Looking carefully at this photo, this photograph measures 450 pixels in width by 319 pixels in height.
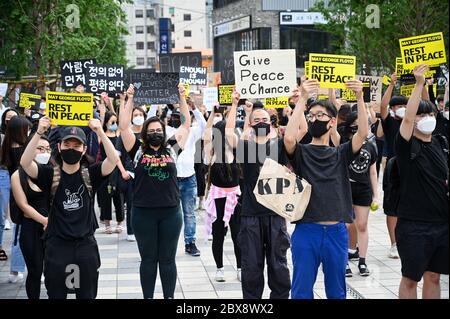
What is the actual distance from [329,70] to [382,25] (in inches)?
563

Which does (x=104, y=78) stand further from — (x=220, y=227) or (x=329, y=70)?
(x=329, y=70)

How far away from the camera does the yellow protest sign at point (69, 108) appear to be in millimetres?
7453

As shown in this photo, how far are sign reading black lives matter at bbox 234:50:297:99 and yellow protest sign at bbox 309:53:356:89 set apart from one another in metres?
0.28

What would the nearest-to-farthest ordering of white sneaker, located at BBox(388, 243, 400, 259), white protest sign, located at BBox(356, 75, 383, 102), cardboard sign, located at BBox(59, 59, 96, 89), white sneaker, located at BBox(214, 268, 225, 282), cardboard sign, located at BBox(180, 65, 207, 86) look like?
white sneaker, located at BBox(214, 268, 225, 282), white sneaker, located at BBox(388, 243, 400, 259), white protest sign, located at BBox(356, 75, 383, 102), cardboard sign, located at BBox(59, 59, 96, 89), cardboard sign, located at BBox(180, 65, 207, 86)

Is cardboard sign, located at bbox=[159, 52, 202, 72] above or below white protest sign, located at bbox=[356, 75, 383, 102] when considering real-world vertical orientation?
above

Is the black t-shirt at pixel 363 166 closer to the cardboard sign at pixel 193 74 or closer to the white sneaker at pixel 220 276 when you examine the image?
the white sneaker at pixel 220 276

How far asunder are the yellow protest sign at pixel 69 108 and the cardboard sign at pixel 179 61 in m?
8.00

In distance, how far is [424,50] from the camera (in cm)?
840

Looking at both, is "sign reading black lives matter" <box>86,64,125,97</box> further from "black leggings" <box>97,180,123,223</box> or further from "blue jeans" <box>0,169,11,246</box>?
"blue jeans" <box>0,169,11,246</box>

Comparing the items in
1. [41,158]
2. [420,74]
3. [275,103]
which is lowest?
[41,158]

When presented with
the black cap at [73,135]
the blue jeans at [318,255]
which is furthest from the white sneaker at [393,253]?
the black cap at [73,135]

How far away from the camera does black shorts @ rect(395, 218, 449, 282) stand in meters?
5.48

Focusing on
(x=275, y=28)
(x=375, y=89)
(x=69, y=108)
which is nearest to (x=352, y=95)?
(x=375, y=89)

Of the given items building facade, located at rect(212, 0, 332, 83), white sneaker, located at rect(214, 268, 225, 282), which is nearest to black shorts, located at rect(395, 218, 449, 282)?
white sneaker, located at rect(214, 268, 225, 282)
